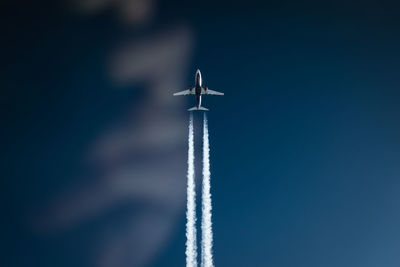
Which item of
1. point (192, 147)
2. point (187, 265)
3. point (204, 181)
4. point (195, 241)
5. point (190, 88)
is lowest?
point (187, 265)

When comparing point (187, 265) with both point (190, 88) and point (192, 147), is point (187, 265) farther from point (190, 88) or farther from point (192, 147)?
point (190, 88)

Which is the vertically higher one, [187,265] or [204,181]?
[204,181]

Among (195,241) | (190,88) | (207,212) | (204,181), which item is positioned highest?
(190,88)

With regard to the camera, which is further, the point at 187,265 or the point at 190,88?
the point at 190,88

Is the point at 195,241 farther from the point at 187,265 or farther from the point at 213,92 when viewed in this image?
the point at 213,92

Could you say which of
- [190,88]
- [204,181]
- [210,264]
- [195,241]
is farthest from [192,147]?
[210,264]

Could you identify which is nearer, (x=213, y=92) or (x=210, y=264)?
(x=210, y=264)

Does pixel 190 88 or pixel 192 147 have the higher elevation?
pixel 190 88

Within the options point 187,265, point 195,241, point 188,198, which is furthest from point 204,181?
point 187,265
